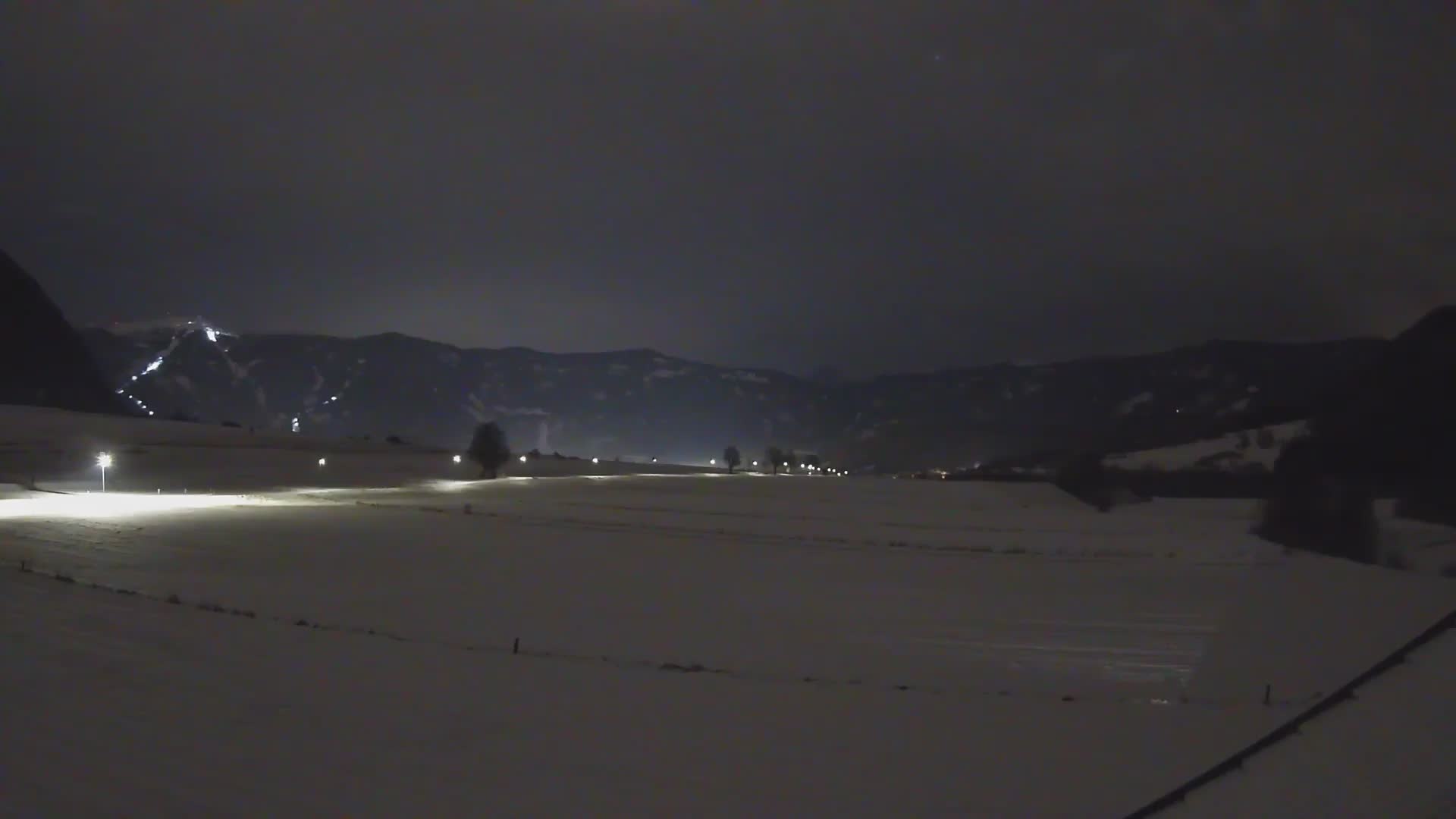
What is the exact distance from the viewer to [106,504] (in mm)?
38438

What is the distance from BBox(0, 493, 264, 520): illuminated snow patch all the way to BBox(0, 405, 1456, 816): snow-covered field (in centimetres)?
204

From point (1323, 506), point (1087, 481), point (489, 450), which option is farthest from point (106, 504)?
point (1087, 481)

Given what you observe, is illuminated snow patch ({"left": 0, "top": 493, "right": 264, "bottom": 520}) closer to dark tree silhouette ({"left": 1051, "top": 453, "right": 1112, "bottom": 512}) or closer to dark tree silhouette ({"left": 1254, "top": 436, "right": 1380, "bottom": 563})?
dark tree silhouette ({"left": 1254, "top": 436, "right": 1380, "bottom": 563})

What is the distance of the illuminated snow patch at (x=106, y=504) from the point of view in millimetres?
32719

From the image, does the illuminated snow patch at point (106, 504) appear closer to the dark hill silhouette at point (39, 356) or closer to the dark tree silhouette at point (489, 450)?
the dark tree silhouette at point (489, 450)

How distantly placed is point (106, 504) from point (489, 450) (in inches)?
1916

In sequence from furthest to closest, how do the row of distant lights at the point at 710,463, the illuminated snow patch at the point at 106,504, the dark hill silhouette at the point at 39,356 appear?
the dark hill silhouette at the point at 39,356
the row of distant lights at the point at 710,463
the illuminated snow patch at the point at 106,504

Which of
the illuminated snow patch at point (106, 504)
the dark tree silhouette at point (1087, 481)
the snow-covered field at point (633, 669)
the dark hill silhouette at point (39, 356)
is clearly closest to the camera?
the snow-covered field at point (633, 669)

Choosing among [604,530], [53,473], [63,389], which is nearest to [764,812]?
[604,530]

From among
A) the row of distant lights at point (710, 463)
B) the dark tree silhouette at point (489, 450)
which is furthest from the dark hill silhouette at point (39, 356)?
the dark tree silhouette at point (489, 450)

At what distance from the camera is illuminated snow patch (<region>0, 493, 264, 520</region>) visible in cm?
3272

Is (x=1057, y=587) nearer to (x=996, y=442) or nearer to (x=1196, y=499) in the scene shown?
(x=1196, y=499)

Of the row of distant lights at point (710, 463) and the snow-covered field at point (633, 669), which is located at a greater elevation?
the row of distant lights at point (710, 463)

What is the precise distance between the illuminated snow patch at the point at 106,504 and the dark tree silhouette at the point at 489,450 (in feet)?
126
